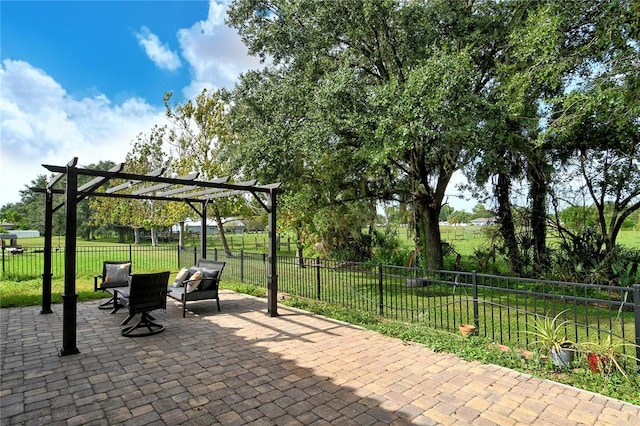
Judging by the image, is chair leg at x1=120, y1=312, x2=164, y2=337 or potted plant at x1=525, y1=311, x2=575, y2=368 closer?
potted plant at x1=525, y1=311, x2=575, y2=368

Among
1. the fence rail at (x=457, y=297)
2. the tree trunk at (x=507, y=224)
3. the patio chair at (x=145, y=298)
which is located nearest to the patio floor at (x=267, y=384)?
the patio chair at (x=145, y=298)

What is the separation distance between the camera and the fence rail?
16.1 feet

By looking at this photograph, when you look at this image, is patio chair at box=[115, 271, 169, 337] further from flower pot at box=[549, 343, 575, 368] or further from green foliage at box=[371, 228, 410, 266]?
green foliage at box=[371, 228, 410, 266]

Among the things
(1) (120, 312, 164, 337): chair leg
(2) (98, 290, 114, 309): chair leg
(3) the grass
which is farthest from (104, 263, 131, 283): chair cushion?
(1) (120, 312, 164, 337): chair leg

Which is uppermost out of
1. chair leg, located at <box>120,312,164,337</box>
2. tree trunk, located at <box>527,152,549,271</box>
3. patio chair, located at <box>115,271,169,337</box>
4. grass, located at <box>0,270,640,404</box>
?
tree trunk, located at <box>527,152,549,271</box>

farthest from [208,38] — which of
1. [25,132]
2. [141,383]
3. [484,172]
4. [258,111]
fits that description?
[141,383]

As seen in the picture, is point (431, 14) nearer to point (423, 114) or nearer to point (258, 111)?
point (423, 114)

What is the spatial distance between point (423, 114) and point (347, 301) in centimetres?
435

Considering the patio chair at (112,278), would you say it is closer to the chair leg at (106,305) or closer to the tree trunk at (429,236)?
the chair leg at (106,305)

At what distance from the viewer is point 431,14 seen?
859 centimetres

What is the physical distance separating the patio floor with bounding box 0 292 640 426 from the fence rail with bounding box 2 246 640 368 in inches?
42.0

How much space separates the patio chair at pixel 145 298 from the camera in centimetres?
567

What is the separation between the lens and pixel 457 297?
9.02 m

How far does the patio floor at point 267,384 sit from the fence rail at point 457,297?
1.07 meters
